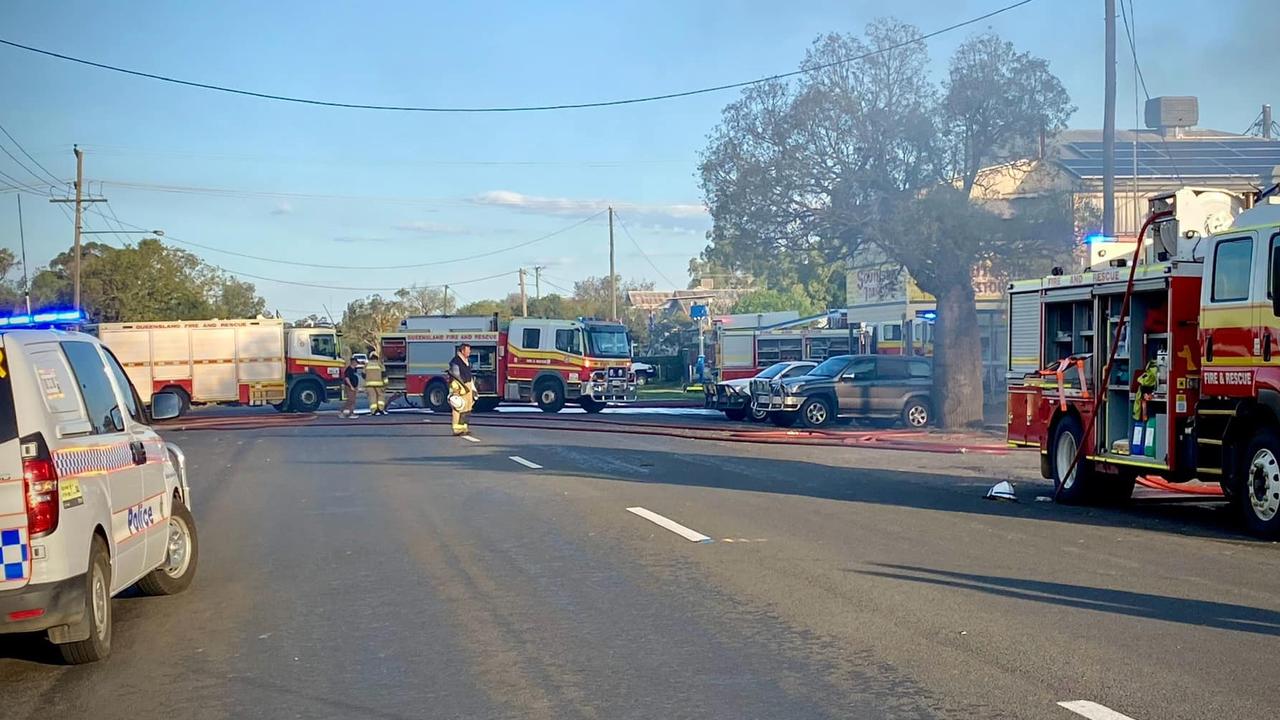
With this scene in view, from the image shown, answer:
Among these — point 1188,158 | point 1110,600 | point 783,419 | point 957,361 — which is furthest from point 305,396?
point 1110,600

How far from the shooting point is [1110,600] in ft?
27.6

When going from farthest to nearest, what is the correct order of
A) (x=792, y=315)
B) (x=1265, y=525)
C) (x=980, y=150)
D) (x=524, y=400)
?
(x=792, y=315) < (x=524, y=400) < (x=980, y=150) < (x=1265, y=525)

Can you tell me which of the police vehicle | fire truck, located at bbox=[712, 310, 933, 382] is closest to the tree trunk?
fire truck, located at bbox=[712, 310, 933, 382]

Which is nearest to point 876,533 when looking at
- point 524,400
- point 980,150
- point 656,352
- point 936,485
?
point 936,485

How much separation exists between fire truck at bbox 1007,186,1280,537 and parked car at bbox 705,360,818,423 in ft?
46.9

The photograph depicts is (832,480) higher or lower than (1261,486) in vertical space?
lower

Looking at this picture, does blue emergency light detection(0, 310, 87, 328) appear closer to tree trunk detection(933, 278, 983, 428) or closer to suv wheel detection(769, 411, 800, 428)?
tree trunk detection(933, 278, 983, 428)

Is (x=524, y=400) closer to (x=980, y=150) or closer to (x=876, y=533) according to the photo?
(x=980, y=150)

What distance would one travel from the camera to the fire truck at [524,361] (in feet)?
126

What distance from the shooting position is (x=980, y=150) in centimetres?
2688

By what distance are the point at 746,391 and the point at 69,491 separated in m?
26.6

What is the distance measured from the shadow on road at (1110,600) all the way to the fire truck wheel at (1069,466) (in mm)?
5479

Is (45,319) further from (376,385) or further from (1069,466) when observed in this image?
(376,385)

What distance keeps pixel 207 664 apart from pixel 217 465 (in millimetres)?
14715
